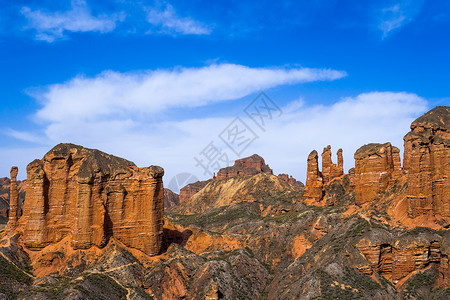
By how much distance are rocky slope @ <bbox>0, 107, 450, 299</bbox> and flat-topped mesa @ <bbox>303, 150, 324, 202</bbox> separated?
11.8m

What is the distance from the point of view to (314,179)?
88.1 m

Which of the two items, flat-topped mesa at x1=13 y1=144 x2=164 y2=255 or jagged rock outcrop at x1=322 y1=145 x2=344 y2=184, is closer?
flat-topped mesa at x1=13 y1=144 x2=164 y2=255

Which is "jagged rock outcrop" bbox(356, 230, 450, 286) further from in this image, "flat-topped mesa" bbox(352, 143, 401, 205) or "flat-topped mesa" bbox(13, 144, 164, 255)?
"flat-topped mesa" bbox(13, 144, 164, 255)

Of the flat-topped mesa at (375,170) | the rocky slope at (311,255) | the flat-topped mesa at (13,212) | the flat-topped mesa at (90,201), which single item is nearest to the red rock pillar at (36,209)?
the flat-topped mesa at (90,201)

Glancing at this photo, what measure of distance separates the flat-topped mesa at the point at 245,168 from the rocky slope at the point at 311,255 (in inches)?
3662

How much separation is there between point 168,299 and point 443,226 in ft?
121

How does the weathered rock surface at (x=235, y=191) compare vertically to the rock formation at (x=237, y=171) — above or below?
below

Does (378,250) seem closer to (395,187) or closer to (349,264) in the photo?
(349,264)

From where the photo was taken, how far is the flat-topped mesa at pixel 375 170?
64.6 m

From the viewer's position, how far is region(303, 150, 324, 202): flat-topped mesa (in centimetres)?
8731

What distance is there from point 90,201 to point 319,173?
51.3 meters

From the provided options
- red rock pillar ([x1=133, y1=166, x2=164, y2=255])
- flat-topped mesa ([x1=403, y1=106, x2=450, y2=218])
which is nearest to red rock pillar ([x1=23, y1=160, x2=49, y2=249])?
red rock pillar ([x1=133, y1=166, x2=164, y2=255])

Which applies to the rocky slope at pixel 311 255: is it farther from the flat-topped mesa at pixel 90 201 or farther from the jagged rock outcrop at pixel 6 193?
the jagged rock outcrop at pixel 6 193

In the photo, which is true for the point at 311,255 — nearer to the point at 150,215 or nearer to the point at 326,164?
the point at 150,215
